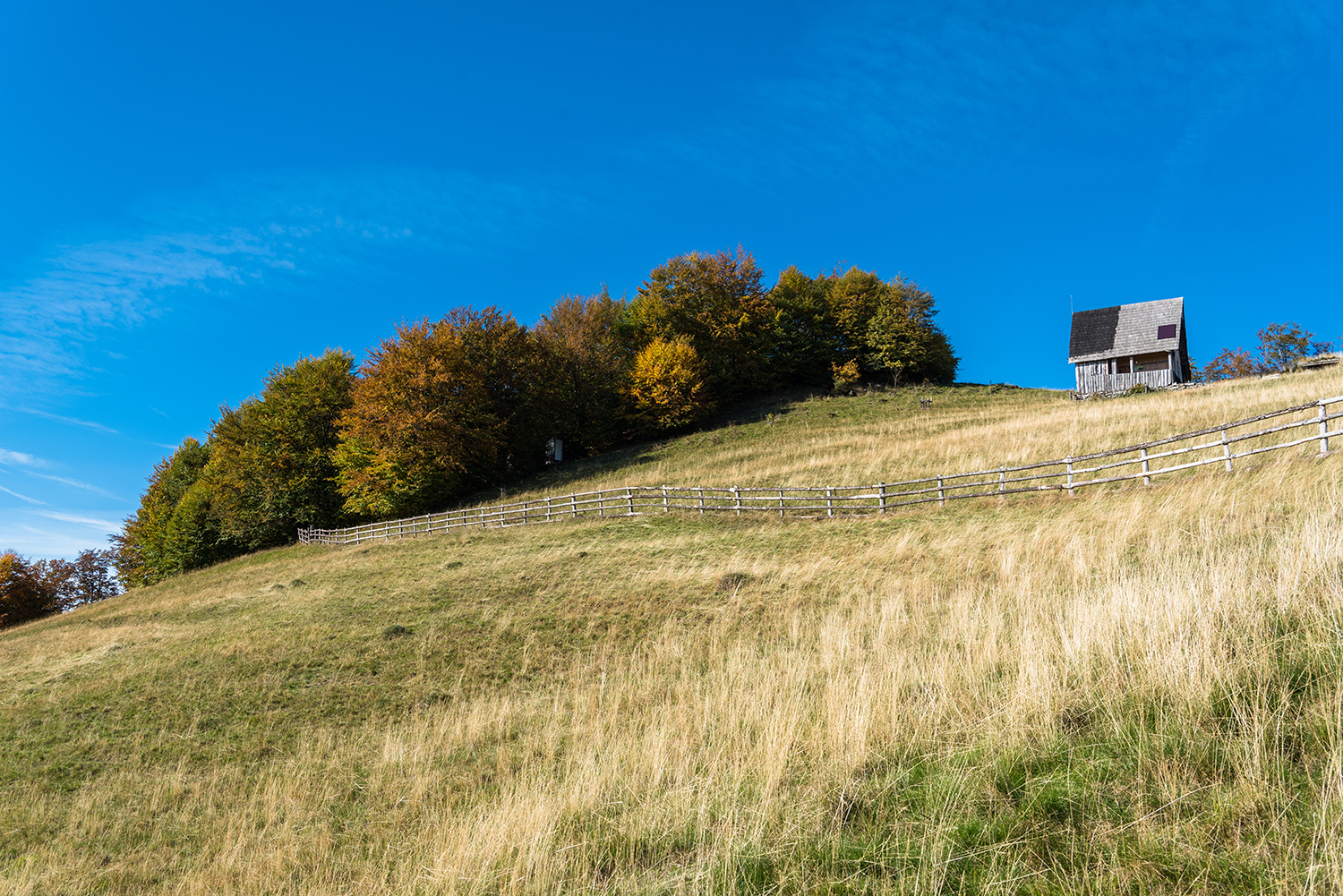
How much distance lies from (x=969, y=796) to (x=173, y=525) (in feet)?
186

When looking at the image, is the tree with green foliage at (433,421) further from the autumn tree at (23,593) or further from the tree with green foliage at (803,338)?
the autumn tree at (23,593)

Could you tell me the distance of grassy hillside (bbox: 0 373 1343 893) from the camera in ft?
10.4

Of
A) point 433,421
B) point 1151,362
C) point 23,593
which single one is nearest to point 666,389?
point 433,421

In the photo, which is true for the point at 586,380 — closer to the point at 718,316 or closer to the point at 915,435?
the point at 718,316

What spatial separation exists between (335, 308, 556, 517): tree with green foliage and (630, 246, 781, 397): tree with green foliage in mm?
15546


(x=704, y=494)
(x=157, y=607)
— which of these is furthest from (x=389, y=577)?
(x=704, y=494)

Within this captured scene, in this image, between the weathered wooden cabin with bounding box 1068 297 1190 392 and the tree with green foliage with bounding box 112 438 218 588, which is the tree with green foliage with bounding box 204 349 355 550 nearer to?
the tree with green foliage with bounding box 112 438 218 588

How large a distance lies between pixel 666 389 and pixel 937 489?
85.3ft

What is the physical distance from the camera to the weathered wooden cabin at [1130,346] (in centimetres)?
4019

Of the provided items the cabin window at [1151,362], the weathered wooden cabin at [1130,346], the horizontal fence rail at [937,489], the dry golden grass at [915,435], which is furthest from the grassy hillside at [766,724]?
the cabin window at [1151,362]

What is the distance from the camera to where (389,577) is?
65.9ft

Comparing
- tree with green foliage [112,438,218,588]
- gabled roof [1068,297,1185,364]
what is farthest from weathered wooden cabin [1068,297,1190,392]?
tree with green foliage [112,438,218,588]

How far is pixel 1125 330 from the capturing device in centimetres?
4197

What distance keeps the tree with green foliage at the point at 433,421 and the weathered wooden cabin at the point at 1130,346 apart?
38060mm
